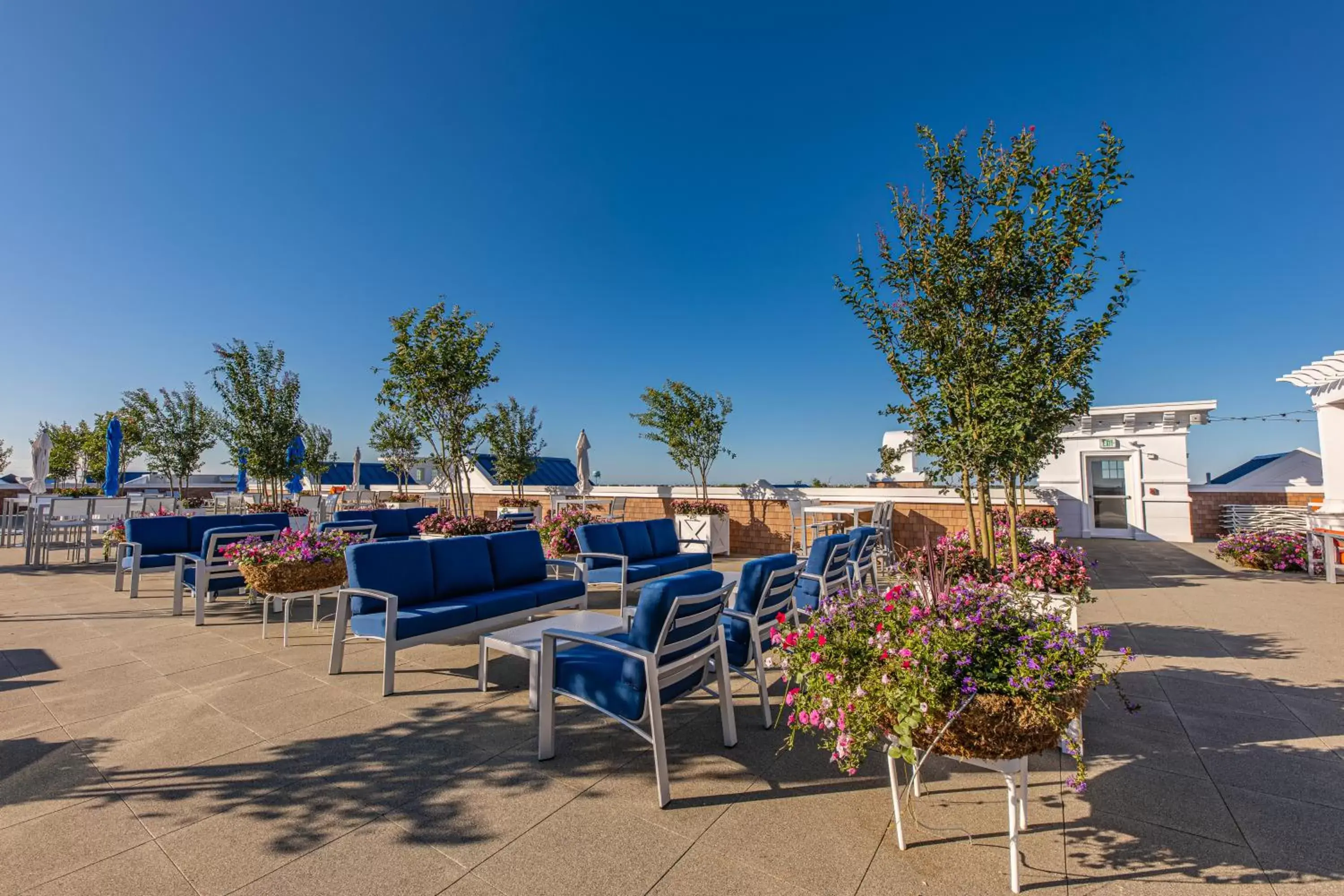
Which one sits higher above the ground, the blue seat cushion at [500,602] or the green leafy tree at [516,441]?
the green leafy tree at [516,441]

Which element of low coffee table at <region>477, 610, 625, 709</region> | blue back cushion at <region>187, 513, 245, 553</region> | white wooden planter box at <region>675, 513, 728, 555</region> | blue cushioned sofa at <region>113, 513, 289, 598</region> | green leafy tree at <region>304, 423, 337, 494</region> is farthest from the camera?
green leafy tree at <region>304, 423, 337, 494</region>

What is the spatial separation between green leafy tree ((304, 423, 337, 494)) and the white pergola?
2157 cm

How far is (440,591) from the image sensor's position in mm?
4004

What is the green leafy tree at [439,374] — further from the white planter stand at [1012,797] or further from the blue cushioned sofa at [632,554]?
the white planter stand at [1012,797]

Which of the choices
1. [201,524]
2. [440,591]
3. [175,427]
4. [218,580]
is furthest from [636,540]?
[175,427]

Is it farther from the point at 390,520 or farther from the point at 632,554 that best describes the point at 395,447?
the point at 632,554

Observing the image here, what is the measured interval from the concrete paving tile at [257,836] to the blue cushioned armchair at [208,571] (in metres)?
3.23

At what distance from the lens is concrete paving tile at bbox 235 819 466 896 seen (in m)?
1.67

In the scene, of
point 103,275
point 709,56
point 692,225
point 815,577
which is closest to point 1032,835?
point 815,577

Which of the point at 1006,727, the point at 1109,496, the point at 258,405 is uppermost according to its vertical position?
the point at 258,405

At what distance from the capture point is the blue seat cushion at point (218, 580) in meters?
5.11

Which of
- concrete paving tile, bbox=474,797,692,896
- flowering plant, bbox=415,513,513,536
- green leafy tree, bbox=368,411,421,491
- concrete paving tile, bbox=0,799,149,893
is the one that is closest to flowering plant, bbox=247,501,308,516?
flowering plant, bbox=415,513,513,536

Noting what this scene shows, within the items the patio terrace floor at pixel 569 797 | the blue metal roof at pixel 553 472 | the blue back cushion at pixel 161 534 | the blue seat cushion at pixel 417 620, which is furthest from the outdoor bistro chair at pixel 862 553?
the blue metal roof at pixel 553 472

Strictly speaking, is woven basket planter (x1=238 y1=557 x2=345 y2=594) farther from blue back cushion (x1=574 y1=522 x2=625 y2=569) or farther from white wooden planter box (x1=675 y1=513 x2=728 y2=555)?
white wooden planter box (x1=675 y1=513 x2=728 y2=555)
